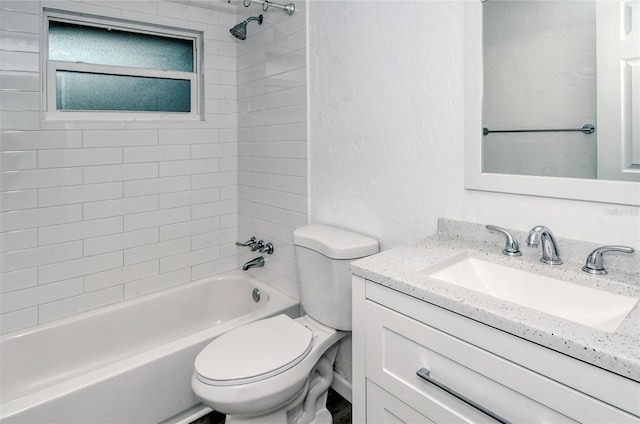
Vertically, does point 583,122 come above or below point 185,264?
above

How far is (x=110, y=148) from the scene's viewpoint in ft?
7.24

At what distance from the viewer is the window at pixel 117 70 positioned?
212 centimetres

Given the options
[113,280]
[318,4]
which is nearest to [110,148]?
[113,280]

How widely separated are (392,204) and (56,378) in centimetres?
199

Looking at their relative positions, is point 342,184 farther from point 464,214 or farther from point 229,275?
point 229,275

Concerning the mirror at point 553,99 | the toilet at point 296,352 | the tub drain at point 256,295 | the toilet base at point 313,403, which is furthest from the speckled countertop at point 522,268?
the tub drain at point 256,295

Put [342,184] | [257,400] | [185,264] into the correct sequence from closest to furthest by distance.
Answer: [257,400] → [342,184] → [185,264]

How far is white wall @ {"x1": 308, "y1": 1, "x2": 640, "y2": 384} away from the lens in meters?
1.28

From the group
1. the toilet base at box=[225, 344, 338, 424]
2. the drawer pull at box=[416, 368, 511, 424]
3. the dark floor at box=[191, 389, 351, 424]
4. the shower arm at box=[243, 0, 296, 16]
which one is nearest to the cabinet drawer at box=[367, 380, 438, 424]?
the drawer pull at box=[416, 368, 511, 424]

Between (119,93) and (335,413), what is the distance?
2227 mm

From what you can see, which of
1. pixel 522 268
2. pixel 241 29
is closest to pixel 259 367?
pixel 522 268

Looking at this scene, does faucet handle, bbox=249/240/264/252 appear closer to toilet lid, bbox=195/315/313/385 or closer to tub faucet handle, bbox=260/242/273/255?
tub faucet handle, bbox=260/242/273/255

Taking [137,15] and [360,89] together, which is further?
[137,15]

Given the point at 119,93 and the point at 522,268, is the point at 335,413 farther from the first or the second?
the point at 119,93
